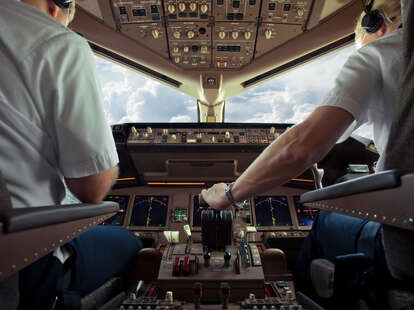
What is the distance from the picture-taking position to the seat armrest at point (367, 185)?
324 millimetres

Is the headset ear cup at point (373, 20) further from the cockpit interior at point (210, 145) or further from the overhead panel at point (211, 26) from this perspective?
the overhead panel at point (211, 26)

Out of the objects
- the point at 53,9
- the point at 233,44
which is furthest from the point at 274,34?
the point at 53,9

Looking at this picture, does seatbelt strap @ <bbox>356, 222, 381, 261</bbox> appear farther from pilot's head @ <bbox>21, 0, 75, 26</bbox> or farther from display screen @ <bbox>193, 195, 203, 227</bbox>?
display screen @ <bbox>193, 195, 203, 227</bbox>

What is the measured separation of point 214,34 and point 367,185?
2183mm

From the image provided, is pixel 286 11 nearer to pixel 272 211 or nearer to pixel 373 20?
pixel 373 20

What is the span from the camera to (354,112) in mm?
616

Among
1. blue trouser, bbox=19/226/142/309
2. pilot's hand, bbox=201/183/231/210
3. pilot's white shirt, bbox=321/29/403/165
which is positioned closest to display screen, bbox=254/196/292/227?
blue trouser, bbox=19/226/142/309

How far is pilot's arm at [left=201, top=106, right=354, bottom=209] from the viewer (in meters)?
0.63

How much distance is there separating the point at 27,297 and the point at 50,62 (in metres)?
0.58

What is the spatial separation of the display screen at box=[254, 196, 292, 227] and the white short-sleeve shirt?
201 cm

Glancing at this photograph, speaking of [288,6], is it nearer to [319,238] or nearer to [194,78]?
[194,78]

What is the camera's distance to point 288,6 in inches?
76.5

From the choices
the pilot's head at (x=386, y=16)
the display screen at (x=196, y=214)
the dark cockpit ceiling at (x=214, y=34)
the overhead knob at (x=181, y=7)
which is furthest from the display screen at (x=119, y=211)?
the pilot's head at (x=386, y=16)

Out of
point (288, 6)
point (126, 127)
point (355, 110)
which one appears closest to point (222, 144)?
point (126, 127)
